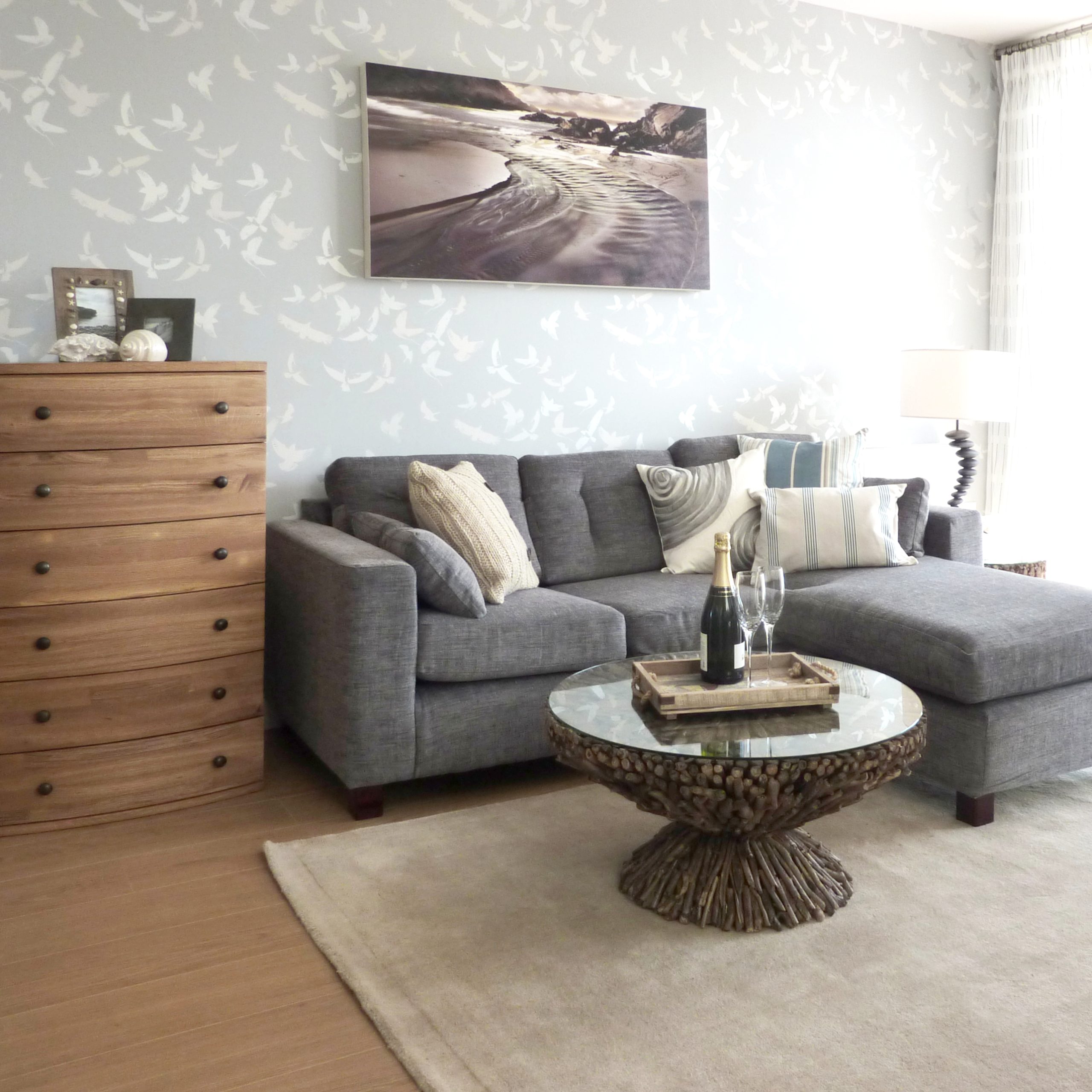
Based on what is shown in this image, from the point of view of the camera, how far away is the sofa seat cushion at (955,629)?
263 centimetres

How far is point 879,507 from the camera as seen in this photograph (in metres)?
3.59

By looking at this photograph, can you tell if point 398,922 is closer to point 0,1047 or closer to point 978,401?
point 0,1047

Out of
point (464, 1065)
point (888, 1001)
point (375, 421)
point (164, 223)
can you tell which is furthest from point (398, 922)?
point (164, 223)

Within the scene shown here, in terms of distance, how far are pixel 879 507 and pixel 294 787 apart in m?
2.02

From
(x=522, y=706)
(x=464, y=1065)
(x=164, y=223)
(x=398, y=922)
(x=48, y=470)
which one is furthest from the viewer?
(x=164, y=223)

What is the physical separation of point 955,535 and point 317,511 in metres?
2.13

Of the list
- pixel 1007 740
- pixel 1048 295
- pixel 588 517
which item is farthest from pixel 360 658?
pixel 1048 295

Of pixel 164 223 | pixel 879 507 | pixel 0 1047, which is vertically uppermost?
pixel 164 223

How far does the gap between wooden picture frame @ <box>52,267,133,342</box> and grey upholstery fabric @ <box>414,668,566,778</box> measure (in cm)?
131

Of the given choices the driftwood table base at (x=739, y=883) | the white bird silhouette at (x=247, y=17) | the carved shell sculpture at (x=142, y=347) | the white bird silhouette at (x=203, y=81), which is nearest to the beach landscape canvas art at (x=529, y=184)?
the white bird silhouette at (x=247, y=17)

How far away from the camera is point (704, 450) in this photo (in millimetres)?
3961

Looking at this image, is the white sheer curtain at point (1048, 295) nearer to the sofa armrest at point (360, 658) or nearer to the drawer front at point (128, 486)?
the sofa armrest at point (360, 658)

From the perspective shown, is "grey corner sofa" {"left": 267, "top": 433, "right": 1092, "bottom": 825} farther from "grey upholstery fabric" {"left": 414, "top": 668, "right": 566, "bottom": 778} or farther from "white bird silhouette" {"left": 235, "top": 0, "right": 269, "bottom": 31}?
"white bird silhouette" {"left": 235, "top": 0, "right": 269, "bottom": 31}

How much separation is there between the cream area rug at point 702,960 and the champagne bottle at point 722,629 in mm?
512
